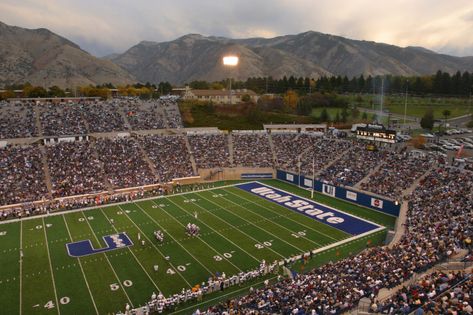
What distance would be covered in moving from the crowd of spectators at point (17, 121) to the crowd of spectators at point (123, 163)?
9332 millimetres

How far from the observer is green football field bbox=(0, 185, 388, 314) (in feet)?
59.7

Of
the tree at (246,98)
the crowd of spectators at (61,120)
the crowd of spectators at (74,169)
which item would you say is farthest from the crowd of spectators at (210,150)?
the tree at (246,98)

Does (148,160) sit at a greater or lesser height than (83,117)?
lesser

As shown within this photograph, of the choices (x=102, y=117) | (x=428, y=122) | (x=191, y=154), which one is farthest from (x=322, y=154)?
(x=102, y=117)

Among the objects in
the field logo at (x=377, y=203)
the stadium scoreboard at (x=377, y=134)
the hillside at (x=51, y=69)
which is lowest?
the field logo at (x=377, y=203)

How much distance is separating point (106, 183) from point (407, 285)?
31.3 metres

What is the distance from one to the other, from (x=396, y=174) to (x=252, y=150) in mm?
19010

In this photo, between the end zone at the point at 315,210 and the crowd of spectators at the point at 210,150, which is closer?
the end zone at the point at 315,210

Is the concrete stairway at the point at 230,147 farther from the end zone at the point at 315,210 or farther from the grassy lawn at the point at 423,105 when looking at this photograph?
the grassy lawn at the point at 423,105

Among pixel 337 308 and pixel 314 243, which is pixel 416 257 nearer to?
pixel 337 308

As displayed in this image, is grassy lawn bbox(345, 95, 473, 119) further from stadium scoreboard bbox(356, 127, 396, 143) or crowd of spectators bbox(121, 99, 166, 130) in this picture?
crowd of spectators bbox(121, 99, 166, 130)

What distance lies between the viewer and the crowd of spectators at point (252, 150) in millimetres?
45000

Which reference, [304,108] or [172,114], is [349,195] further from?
[304,108]

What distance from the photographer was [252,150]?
47281mm
